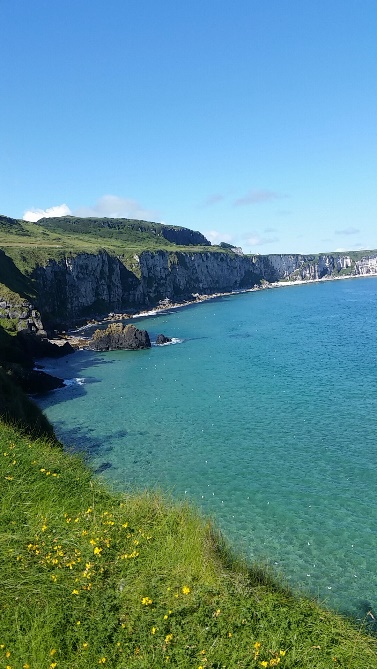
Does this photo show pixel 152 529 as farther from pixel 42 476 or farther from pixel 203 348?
pixel 203 348

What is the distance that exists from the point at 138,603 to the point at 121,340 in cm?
7772

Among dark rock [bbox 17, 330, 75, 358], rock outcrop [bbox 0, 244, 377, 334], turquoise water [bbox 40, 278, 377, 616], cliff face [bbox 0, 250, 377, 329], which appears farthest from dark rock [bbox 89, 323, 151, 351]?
cliff face [bbox 0, 250, 377, 329]

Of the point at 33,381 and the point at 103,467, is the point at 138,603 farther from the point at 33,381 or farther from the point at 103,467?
the point at 33,381

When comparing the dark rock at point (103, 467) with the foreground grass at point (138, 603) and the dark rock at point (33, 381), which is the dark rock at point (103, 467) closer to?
the foreground grass at point (138, 603)

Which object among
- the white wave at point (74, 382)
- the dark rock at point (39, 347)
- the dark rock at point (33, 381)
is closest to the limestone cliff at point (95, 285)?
the dark rock at point (39, 347)

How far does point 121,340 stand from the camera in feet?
284

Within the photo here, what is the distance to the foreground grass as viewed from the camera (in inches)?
341

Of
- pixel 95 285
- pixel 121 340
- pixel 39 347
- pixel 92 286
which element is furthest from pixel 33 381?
pixel 95 285

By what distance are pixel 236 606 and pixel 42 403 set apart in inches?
1755

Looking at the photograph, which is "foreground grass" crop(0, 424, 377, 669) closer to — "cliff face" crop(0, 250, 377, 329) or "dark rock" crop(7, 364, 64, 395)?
"dark rock" crop(7, 364, 64, 395)

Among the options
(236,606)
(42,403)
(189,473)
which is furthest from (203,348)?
(236,606)

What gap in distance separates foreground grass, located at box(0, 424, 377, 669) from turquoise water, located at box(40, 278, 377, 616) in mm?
4933

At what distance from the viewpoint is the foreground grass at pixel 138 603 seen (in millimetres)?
8656

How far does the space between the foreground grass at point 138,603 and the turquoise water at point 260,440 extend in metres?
4.93
